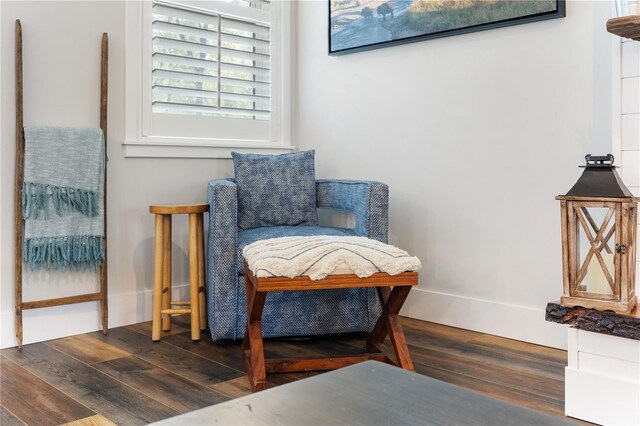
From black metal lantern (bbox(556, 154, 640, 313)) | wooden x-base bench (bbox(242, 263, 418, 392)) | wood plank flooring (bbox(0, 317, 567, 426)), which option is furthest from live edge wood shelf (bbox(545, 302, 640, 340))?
wooden x-base bench (bbox(242, 263, 418, 392))

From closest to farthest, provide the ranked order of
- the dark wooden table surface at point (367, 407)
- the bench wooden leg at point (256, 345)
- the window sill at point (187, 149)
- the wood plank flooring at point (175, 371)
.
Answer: the dark wooden table surface at point (367, 407), the wood plank flooring at point (175, 371), the bench wooden leg at point (256, 345), the window sill at point (187, 149)

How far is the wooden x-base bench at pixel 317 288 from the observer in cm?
199

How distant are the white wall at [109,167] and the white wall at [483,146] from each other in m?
1.06

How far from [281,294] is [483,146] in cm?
113

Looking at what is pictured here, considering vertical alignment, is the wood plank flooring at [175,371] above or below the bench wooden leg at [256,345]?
below

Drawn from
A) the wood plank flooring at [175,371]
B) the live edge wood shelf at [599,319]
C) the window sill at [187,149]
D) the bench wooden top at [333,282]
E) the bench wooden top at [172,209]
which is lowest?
the wood plank flooring at [175,371]

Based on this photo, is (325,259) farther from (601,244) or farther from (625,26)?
(625,26)

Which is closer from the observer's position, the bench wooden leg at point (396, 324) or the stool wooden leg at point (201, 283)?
the bench wooden leg at point (396, 324)

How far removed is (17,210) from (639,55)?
95.0 inches

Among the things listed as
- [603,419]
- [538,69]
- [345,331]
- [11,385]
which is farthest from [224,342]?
[538,69]

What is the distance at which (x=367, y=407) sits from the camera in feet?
2.11

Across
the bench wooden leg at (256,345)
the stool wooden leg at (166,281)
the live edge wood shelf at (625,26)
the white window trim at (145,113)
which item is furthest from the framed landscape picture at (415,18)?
the bench wooden leg at (256,345)

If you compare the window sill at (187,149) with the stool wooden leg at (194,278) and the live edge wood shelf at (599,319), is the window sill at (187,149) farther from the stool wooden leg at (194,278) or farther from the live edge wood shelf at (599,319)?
Result: the live edge wood shelf at (599,319)

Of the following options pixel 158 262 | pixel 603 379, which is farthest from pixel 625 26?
pixel 158 262
